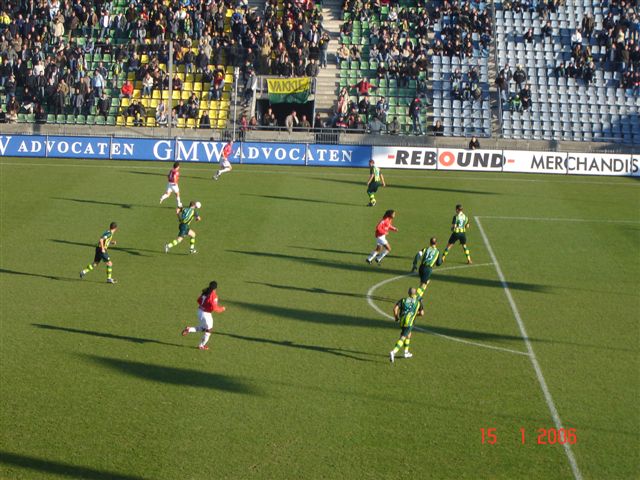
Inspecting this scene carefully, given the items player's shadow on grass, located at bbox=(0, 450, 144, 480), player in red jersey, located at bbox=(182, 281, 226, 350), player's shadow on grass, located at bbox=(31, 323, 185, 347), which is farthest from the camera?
player's shadow on grass, located at bbox=(31, 323, 185, 347)

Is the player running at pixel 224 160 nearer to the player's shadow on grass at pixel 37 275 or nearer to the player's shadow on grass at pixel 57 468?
the player's shadow on grass at pixel 37 275

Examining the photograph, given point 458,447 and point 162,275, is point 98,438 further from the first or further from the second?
point 162,275

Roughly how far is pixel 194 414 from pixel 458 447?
4709mm

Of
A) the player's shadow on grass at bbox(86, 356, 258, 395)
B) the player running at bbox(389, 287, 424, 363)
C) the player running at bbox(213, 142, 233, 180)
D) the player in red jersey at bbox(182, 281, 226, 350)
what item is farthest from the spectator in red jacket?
the player running at bbox(389, 287, 424, 363)

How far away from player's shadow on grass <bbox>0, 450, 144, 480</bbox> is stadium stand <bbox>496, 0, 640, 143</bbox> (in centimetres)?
4165

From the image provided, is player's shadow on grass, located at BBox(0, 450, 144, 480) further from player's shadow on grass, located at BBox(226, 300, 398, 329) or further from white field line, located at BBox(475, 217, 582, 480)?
→ player's shadow on grass, located at BBox(226, 300, 398, 329)

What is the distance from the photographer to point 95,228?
102ft

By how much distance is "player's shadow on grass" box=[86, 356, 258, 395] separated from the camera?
57.2 feet

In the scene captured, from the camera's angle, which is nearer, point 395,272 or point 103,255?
point 103,255

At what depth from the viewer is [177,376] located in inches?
706

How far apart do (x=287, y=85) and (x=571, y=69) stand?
1752 cm

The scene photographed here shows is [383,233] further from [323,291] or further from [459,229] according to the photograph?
[323,291]
